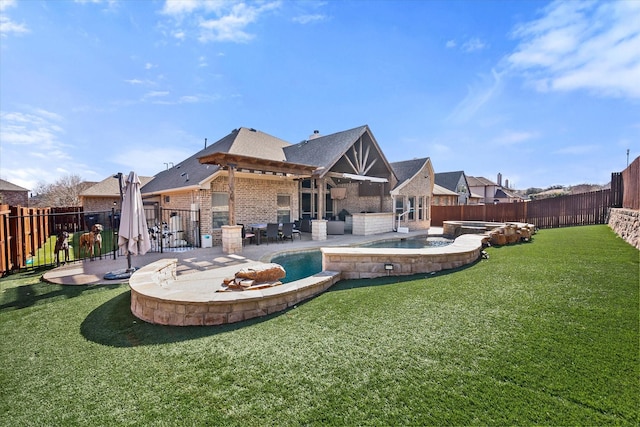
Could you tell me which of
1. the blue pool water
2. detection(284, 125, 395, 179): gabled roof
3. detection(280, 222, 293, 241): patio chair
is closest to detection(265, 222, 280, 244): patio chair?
detection(280, 222, 293, 241): patio chair

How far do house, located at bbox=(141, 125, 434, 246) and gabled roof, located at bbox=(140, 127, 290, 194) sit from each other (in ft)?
0.24

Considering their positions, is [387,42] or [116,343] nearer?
[116,343]

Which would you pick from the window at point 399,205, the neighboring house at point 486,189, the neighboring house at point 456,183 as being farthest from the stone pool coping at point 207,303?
the neighboring house at point 486,189

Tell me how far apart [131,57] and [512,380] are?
1544cm

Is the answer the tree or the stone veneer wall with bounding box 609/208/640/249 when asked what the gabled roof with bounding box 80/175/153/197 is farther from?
the stone veneer wall with bounding box 609/208/640/249

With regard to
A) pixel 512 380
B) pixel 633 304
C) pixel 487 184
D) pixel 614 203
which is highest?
pixel 487 184

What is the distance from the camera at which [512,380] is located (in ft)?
8.93

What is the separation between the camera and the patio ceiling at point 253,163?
10.5m

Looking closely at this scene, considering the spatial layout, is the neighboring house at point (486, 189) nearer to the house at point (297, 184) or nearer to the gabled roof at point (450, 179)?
the gabled roof at point (450, 179)

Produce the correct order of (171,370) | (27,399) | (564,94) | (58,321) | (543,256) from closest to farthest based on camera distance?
(27,399)
(171,370)
(58,321)
(543,256)
(564,94)

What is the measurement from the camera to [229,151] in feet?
48.6

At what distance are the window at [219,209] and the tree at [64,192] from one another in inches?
1123

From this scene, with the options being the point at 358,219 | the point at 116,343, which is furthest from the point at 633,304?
the point at 358,219

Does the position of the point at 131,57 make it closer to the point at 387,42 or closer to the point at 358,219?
the point at 387,42
